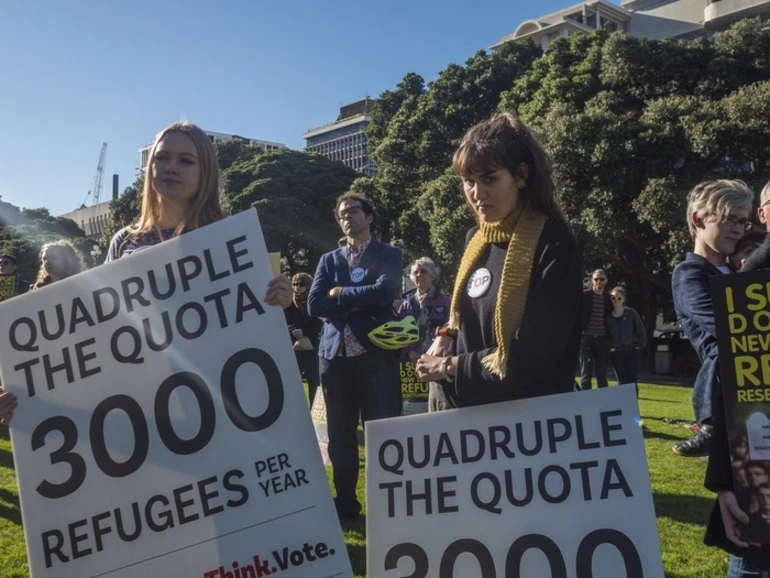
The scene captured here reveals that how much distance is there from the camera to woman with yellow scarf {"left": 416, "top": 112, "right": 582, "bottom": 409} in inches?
85.7

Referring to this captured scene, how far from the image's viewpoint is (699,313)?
2.81m

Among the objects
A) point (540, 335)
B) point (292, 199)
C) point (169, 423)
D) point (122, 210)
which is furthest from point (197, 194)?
point (122, 210)

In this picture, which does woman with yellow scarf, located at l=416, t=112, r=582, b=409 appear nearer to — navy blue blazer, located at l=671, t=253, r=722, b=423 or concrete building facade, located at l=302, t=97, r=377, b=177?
navy blue blazer, located at l=671, t=253, r=722, b=423

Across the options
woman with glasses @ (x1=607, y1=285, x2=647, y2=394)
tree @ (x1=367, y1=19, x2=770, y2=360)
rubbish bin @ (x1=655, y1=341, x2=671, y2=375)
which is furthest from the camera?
rubbish bin @ (x1=655, y1=341, x2=671, y2=375)

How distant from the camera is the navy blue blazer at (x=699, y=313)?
277 centimetres

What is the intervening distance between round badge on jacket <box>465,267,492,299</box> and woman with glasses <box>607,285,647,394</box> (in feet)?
28.6

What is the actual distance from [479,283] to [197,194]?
1162mm

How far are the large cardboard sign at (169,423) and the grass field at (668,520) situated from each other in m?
2.09

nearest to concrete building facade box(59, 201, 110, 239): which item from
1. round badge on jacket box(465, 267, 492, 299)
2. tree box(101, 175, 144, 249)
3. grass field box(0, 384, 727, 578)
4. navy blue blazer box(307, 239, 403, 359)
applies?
tree box(101, 175, 144, 249)

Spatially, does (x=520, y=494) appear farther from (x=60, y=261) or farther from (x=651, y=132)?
(x=651, y=132)

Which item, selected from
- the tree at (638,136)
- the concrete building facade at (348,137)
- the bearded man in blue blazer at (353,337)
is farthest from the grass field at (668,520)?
the concrete building facade at (348,137)

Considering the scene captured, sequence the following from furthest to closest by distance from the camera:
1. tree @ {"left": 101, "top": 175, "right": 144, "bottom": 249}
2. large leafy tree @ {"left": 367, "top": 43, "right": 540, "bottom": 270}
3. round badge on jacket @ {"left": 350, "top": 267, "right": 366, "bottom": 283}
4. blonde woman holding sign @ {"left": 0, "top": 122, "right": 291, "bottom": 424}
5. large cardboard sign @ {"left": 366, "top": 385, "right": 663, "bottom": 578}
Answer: tree @ {"left": 101, "top": 175, "right": 144, "bottom": 249}
large leafy tree @ {"left": 367, "top": 43, "right": 540, "bottom": 270}
round badge on jacket @ {"left": 350, "top": 267, "right": 366, "bottom": 283}
blonde woman holding sign @ {"left": 0, "top": 122, "right": 291, "bottom": 424}
large cardboard sign @ {"left": 366, "top": 385, "right": 663, "bottom": 578}

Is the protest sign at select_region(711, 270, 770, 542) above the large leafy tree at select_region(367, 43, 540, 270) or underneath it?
underneath

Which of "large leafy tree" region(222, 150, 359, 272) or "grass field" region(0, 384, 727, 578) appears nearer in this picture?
"grass field" region(0, 384, 727, 578)
